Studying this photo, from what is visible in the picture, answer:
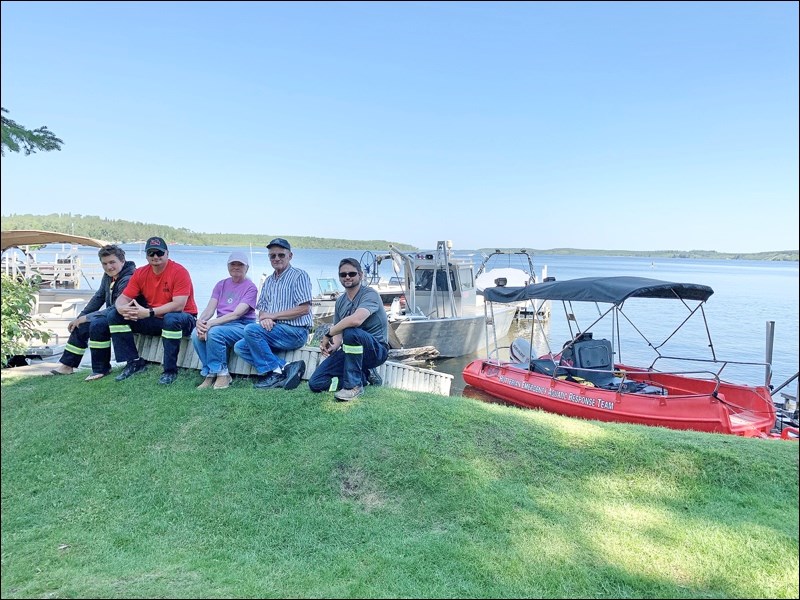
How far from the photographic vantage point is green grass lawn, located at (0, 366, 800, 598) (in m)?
2.60

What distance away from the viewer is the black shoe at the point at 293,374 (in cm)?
502

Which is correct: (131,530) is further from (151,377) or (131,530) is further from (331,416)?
(151,377)

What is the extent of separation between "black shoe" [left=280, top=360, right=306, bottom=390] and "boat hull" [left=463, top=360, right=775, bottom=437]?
4.76 metres

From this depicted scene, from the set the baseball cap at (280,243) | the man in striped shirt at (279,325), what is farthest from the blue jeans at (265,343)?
the baseball cap at (280,243)

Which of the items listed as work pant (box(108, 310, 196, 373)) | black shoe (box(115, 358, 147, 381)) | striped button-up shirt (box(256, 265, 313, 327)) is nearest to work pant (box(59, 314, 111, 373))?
work pant (box(108, 310, 196, 373))

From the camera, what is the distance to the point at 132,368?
17.5ft

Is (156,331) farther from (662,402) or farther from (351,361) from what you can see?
(662,402)

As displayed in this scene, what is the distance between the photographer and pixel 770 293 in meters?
35.8

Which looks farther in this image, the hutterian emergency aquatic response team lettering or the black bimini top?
the hutterian emergency aquatic response team lettering

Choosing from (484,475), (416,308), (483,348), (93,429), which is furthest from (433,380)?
(483,348)

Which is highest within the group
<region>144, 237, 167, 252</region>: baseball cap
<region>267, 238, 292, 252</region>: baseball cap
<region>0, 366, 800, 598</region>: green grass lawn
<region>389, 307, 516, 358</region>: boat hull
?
<region>267, 238, 292, 252</region>: baseball cap

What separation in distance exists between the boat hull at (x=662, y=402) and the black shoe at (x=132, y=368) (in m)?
6.22

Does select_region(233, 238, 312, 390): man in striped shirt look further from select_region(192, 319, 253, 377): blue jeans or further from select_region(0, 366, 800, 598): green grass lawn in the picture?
select_region(0, 366, 800, 598): green grass lawn

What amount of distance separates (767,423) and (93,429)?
318 inches
